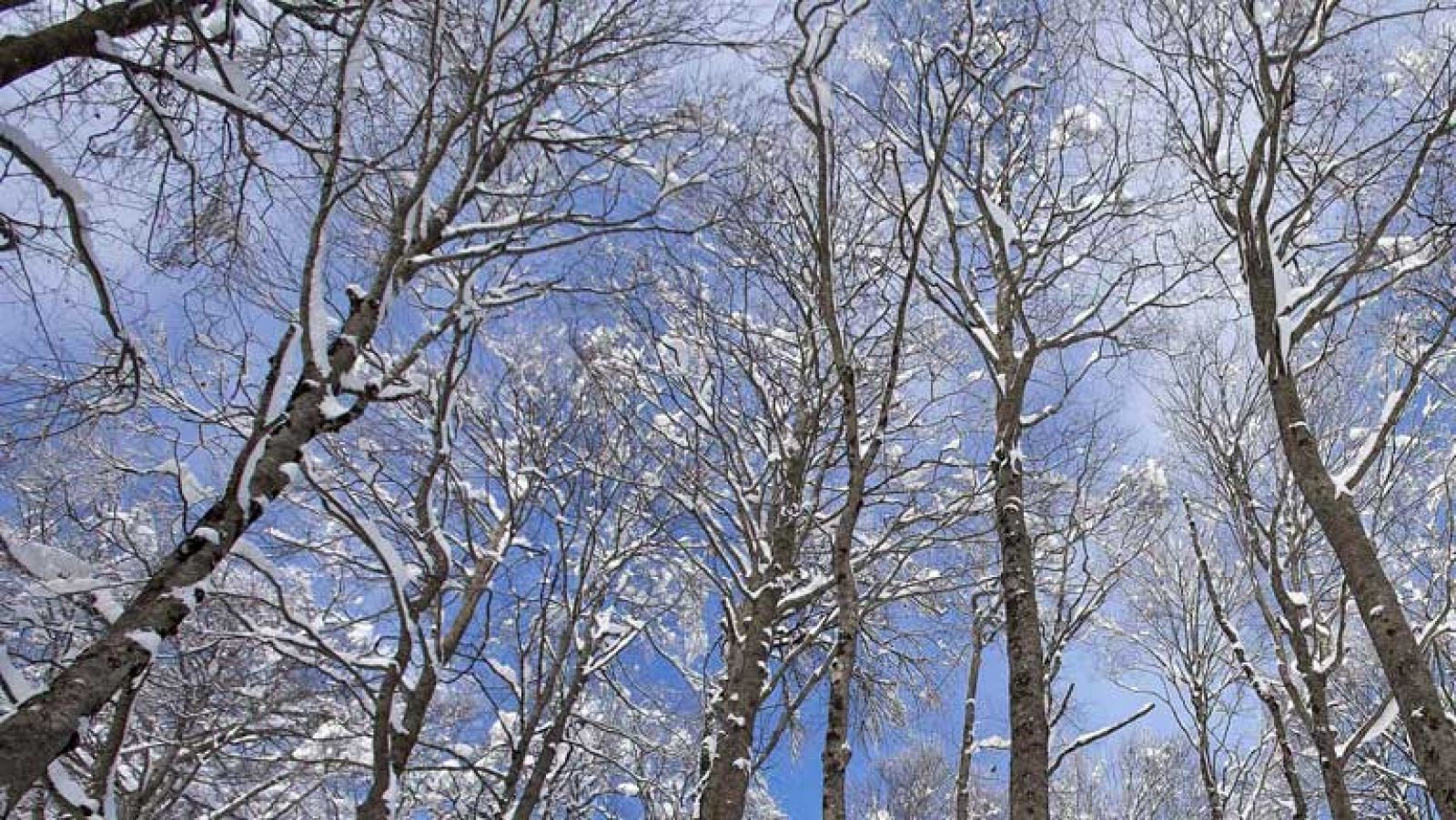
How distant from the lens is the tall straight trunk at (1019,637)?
4.09 m

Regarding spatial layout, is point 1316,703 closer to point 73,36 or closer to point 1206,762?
point 1206,762

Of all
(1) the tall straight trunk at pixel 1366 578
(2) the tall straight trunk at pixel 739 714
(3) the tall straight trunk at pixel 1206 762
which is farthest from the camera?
(3) the tall straight trunk at pixel 1206 762

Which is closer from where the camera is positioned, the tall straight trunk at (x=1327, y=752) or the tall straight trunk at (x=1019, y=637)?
the tall straight trunk at (x=1019, y=637)

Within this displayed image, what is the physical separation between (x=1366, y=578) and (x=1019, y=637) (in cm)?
174

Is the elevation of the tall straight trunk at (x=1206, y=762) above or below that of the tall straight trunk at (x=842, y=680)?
above

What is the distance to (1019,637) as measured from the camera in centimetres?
462

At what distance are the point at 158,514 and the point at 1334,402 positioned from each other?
41.1 feet

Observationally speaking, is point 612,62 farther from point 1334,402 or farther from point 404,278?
point 1334,402

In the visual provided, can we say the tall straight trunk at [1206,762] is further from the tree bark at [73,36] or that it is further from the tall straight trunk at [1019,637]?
the tree bark at [73,36]

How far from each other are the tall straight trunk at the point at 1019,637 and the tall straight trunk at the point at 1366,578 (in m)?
1.50

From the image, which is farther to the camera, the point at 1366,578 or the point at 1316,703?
the point at 1316,703

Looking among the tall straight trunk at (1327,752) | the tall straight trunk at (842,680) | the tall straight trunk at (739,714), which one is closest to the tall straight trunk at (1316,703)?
the tall straight trunk at (1327,752)

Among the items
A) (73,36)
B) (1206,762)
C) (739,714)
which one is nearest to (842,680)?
(739,714)

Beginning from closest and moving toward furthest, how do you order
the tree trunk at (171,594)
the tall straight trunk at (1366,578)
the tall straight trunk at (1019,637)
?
the tree trunk at (171,594) → the tall straight trunk at (1366,578) → the tall straight trunk at (1019,637)
